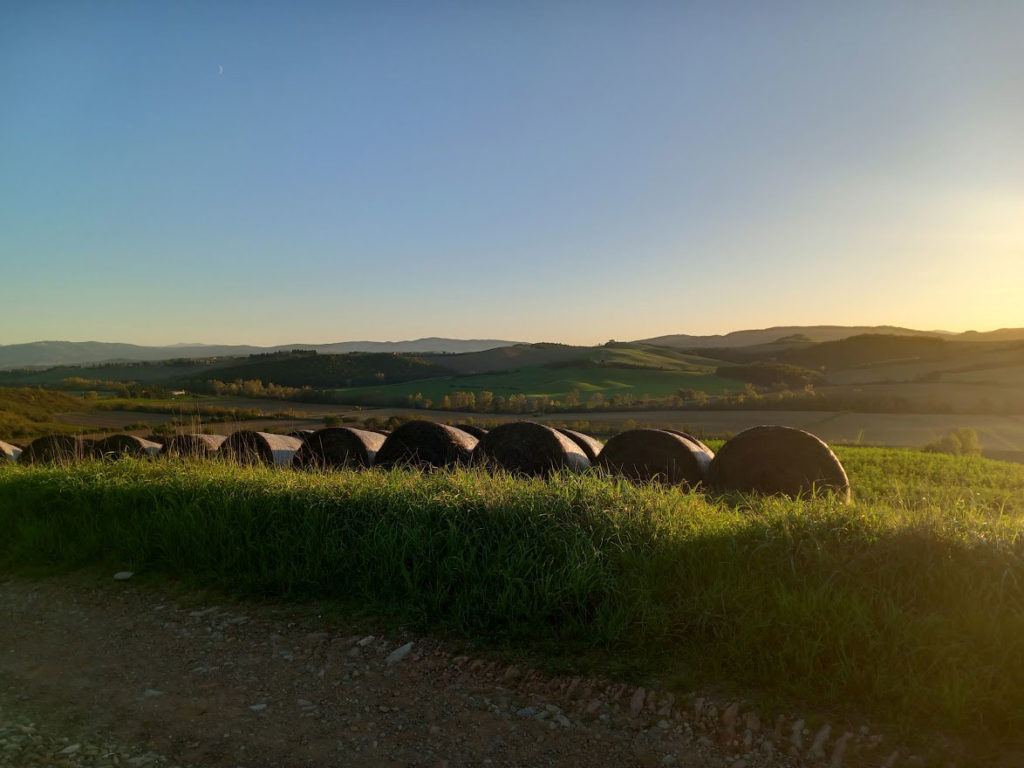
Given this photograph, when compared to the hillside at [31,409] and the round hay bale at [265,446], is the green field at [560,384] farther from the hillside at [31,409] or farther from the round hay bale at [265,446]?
the round hay bale at [265,446]

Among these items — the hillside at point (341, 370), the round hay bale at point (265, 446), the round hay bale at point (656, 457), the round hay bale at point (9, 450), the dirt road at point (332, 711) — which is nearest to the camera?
the dirt road at point (332, 711)

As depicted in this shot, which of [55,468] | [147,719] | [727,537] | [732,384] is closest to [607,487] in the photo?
[727,537]

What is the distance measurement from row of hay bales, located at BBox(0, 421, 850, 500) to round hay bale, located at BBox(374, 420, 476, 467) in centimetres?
2

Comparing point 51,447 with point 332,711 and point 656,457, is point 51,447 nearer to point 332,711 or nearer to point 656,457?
point 656,457

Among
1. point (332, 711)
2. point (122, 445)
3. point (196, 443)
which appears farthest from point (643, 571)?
point (122, 445)

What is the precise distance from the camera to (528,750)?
3.89 m

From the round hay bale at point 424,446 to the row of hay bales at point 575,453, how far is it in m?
0.02

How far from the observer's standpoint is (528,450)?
36.8 ft

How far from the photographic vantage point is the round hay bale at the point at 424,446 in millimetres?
11680

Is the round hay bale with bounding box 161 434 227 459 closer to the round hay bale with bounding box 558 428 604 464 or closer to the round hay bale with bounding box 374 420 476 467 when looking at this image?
the round hay bale with bounding box 374 420 476 467

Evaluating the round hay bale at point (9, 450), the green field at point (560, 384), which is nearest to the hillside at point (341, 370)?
the green field at point (560, 384)

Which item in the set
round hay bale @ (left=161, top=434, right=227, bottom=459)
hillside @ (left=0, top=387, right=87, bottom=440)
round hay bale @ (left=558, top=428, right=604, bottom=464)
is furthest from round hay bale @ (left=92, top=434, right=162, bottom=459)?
round hay bale @ (left=558, top=428, right=604, bottom=464)

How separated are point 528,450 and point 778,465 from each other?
376cm

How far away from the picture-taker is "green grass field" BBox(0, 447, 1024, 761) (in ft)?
14.5
